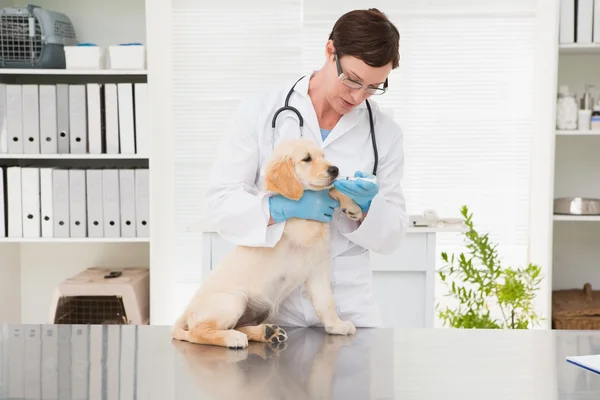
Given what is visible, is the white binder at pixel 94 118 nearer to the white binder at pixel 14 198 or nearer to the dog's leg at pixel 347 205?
the white binder at pixel 14 198

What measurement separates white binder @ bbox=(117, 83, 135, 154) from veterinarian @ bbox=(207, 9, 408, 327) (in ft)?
5.92

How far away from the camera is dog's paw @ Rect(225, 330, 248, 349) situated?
1.32 metres

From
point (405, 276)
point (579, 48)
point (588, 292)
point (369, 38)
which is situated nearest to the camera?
point (369, 38)

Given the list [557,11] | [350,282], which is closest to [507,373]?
[350,282]

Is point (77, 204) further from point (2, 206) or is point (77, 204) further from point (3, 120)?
point (3, 120)

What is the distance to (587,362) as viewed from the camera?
1.24 meters

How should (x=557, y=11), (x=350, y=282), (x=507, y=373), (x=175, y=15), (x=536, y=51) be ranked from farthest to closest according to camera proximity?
(x=175, y=15) → (x=536, y=51) → (x=557, y=11) → (x=350, y=282) → (x=507, y=373)

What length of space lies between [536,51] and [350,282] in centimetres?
229

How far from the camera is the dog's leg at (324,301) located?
57.5 inches

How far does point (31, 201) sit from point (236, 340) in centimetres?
231

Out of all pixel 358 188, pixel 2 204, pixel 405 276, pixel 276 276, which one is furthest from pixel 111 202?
pixel 358 188

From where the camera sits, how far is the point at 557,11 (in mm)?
3174

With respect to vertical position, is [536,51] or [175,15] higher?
[175,15]

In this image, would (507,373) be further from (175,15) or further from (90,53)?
(175,15)
